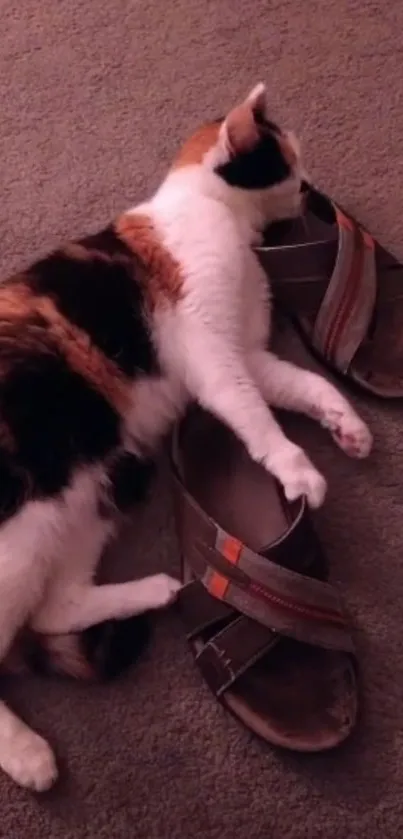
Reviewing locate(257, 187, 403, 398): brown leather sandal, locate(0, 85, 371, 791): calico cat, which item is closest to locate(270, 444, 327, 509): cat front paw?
locate(0, 85, 371, 791): calico cat

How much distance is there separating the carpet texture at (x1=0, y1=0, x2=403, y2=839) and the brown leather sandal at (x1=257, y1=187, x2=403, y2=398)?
0.18ft

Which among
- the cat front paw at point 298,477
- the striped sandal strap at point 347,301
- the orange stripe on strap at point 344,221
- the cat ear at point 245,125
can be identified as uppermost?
the cat ear at point 245,125

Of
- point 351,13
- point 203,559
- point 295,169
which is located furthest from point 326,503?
point 351,13

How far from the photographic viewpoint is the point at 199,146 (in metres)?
1.55

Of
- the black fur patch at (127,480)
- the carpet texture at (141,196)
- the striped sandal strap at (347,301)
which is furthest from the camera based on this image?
the striped sandal strap at (347,301)

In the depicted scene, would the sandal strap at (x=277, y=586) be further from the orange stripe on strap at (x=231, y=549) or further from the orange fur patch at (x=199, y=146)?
the orange fur patch at (x=199, y=146)

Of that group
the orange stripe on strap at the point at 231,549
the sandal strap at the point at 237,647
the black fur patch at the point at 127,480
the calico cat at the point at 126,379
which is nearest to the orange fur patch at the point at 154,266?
the calico cat at the point at 126,379

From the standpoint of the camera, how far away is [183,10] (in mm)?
2016

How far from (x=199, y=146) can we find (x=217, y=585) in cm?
69

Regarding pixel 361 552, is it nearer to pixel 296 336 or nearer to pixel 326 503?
pixel 326 503

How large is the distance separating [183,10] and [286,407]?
0.98 meters

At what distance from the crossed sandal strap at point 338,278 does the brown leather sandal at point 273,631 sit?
310mm

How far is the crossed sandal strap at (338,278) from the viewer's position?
1.52 meters

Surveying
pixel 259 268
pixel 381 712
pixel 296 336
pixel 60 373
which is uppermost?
pixel 60 373
